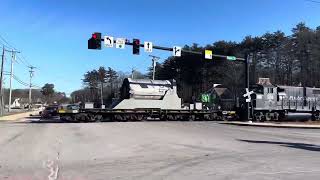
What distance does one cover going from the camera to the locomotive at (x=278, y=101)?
47.1 m

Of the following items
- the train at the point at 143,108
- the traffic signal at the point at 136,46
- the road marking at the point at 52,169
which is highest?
the traffic signal at the point at 136,46

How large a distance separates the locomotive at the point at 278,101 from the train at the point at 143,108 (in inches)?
128

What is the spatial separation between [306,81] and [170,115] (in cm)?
5167

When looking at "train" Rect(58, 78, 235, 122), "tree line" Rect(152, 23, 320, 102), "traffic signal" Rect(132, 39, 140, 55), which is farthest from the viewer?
"tree line" Rect(152, 23, 320, 102)

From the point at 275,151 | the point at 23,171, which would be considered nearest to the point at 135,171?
the point at 23,171

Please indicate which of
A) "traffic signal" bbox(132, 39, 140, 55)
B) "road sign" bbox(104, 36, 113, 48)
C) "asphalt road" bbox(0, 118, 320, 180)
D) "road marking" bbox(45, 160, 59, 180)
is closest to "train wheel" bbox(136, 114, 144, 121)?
"traffic signal" bbox(132, 39, 140, 55)

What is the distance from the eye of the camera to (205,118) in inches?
1911

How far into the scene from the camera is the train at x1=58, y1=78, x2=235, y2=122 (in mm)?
42938

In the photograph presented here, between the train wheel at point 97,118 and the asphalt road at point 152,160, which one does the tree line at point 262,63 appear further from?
the asphalt road at point 152,160

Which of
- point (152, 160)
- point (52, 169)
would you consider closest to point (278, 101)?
point (152, 160)

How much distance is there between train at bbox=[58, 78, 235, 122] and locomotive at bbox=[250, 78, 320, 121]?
3239 millimetres

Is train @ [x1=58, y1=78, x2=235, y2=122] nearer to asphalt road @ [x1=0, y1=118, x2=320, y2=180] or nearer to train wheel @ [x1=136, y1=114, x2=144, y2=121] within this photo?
train wheel @ [x1=136, y1=114, x2=144, y2=121]

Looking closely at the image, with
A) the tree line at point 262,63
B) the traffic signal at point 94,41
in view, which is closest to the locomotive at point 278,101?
the traffic signal at point 94,41

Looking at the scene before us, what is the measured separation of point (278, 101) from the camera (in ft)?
157
